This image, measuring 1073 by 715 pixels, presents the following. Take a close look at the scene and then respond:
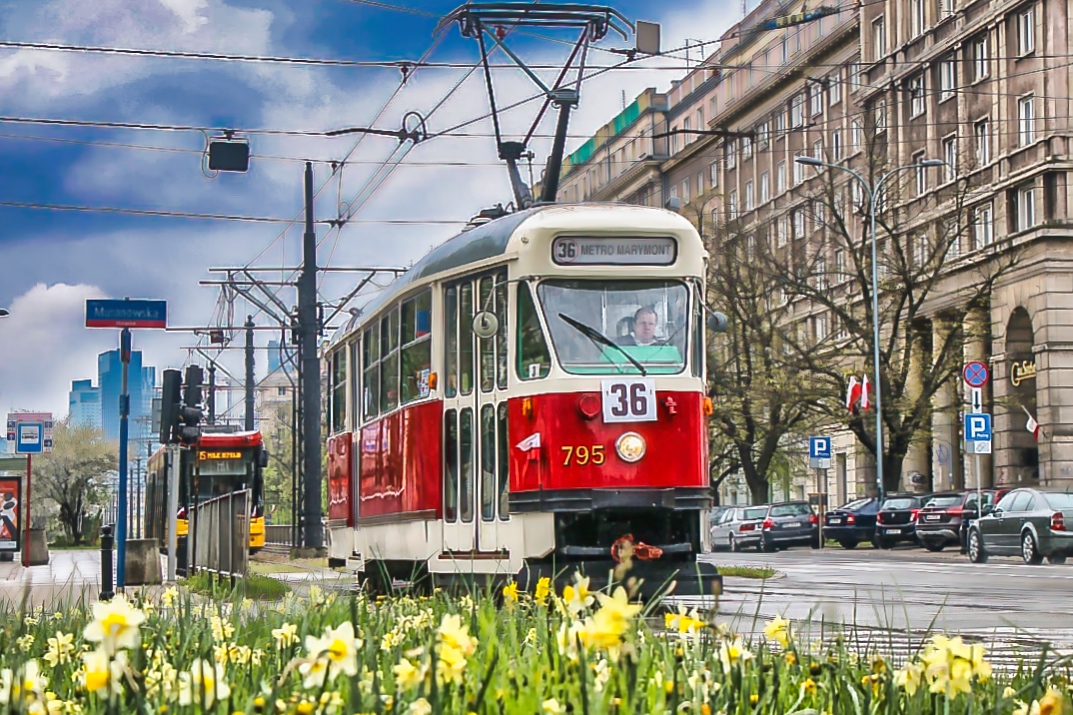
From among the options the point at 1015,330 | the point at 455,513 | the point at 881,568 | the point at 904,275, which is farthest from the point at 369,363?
the point at 1015,330

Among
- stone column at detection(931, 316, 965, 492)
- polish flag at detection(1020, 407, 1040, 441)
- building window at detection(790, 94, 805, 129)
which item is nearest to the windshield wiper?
polish flag at detection(1020, 407, 1040, 441)

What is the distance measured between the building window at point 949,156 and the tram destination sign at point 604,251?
145ft

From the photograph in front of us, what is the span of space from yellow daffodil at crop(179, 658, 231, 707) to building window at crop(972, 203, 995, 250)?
5246 centimetres

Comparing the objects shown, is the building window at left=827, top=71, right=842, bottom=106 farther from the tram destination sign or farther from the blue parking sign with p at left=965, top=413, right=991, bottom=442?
the tram destination sign

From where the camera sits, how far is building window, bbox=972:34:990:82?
180ft

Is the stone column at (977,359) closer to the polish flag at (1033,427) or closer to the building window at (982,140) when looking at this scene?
the polish flag at (1033,427)

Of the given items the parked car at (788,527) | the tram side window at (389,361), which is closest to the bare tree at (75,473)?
the parked car at (788,527)

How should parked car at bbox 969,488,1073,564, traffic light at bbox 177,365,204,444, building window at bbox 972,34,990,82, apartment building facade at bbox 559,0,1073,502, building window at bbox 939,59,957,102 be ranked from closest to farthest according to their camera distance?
1. traffic light at bbox 177,365,204,444
2. parked car at bbox 969,488,1073,564
3. apartment building facade at bbox 559,0,1073,502
4. building window at bbox 972,34,990,82
5. building window at bbox 939,59,957,102

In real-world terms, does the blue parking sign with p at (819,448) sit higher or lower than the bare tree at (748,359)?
lower

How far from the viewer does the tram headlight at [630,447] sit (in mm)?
14273

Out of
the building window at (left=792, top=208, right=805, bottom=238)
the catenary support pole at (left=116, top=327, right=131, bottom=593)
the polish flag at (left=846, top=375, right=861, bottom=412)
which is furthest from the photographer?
the building window at (left=792, top=208, right=805, bottom=238)

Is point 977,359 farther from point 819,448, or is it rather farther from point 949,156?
point 819,448

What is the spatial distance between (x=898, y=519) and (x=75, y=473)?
58733 mm

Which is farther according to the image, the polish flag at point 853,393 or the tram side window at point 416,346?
the polish flag at point 853,393
